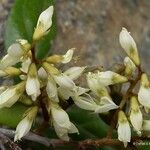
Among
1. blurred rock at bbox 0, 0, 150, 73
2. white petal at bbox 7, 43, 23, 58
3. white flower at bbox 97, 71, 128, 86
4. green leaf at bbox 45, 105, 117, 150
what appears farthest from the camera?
blurred rock at bbox 0, 0, 150, 73

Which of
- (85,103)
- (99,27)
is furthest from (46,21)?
(99,27)

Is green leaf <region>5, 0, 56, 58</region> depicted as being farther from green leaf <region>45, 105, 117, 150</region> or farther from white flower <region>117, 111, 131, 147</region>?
white flower <region>117, 111, 131, 147</region>

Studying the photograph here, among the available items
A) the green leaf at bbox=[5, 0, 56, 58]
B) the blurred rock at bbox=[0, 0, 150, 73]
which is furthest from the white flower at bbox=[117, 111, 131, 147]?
the blurred rock at bbox=[0, 0, 150, 73]

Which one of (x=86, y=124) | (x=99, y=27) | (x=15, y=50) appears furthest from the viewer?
(x=99, y=27)

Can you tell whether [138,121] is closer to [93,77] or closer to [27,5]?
[93,77]

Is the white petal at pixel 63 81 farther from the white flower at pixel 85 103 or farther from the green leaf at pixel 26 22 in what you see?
the green leaf at pixel 26 22

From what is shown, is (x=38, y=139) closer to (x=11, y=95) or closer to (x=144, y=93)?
(x=11, y=95)
